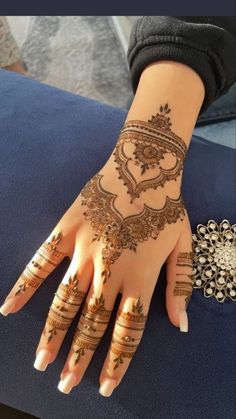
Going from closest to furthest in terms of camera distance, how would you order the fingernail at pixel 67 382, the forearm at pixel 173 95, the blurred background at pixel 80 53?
1. the fingernail at pixel 67 382
2. the forearm at pixel 173 95
3. the blurred background at pixel 80 53

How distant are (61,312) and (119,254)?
117mm

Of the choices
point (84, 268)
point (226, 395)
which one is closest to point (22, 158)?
point (84, 268)

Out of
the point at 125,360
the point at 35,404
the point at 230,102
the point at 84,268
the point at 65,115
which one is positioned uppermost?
the point at 230,102

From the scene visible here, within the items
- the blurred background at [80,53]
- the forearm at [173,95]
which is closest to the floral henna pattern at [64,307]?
the forearm at [173,95]

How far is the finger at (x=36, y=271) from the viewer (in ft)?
1.94

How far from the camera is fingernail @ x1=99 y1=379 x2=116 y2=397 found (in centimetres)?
58

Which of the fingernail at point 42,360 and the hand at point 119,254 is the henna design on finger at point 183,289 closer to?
the hand at point 119,254

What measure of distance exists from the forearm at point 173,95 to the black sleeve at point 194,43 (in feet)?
0.05

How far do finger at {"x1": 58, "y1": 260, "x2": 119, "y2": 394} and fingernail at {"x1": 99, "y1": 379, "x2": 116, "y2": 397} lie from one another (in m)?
0.03

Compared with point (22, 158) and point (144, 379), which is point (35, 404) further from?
point (22, 158)

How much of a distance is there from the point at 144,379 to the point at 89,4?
0.49 m

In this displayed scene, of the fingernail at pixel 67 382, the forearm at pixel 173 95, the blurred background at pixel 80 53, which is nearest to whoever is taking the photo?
the fingernail at pixel 67 382

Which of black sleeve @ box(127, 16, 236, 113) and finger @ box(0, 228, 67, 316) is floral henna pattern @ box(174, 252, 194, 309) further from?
black sleeve @ box(127, 16, 236, 113)

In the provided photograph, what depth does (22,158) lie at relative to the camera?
0.70m
